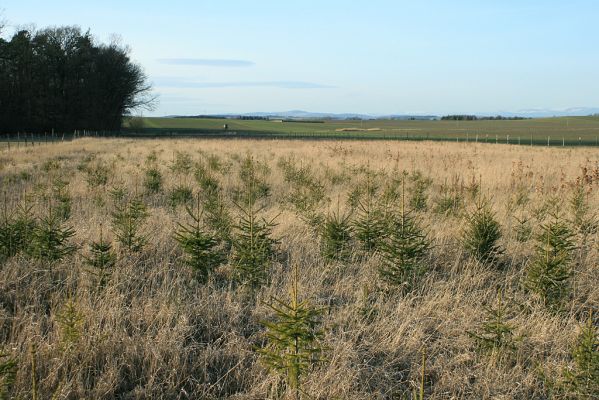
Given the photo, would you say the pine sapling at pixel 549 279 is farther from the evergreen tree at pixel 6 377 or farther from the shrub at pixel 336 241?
the evergreen tree at pixel 6 377

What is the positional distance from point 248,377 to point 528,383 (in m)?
2.19

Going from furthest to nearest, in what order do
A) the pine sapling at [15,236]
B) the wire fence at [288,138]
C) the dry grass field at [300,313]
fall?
1. the wire fence at [288,138]
2. the pine sapling at [15,236]
3. the dry grass field at [300,313]

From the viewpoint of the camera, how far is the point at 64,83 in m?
58.0

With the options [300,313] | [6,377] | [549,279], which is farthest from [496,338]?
[6,377]

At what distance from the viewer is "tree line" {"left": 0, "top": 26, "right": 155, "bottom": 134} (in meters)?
53.4

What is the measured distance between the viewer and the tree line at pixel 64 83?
5338cm

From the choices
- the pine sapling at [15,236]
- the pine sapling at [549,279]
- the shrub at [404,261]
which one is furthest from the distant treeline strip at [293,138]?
the shrub at [404,261]

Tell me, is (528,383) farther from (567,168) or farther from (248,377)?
(567,168)

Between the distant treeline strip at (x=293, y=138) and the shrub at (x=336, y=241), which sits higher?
the distant treeline strip at (x=293, y=138)

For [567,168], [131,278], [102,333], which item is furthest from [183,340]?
[567,168]

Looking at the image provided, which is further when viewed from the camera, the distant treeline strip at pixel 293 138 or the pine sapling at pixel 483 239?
the distant treeline strip at pixel 293 138

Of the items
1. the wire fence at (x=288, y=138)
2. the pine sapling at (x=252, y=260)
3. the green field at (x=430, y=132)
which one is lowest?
the pine sapling at (x=252, y=260)

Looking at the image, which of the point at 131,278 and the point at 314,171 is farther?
the point at 314,171

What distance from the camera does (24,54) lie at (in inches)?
2101
